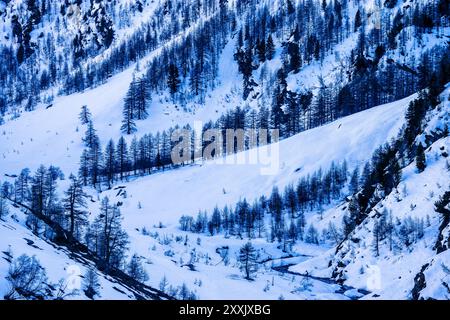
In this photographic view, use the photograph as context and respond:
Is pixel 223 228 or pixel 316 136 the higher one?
pixel 316 136

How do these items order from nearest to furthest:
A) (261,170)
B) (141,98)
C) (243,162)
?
(261,170) → (243,162) → (141,98)

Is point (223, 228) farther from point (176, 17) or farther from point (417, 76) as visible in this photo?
point (176, 17)

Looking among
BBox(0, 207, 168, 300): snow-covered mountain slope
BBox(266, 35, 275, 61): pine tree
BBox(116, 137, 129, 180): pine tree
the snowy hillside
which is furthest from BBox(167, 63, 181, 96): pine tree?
BBox(0, 207, 168, 300): snow-covered mountain slope

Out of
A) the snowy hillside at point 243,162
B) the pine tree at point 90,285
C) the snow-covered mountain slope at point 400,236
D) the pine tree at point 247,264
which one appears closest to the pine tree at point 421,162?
the snowy hillside at point 243,162

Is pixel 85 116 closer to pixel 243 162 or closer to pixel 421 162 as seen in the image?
pixel 243 162

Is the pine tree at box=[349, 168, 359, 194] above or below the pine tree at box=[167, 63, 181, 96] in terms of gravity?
below

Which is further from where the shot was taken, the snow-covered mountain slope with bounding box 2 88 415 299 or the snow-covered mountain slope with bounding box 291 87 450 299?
the snow-covered mountain slope with bounding box 2 88 415 299

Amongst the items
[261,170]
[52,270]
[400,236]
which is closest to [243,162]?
[261,170]

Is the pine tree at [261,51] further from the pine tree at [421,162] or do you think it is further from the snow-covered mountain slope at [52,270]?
the snow-covered mountain slope at [52,270]

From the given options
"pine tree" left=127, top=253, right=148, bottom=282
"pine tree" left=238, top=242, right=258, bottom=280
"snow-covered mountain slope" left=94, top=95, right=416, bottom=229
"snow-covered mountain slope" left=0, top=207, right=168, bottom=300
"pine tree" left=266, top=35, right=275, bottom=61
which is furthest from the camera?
"pine tree" left=266, top=35, right=275, bottom=61

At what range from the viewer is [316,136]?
86750mm

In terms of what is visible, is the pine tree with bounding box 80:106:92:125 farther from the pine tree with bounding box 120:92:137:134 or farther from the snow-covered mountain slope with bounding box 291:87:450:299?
the snow-covered mountain slope with bounding box 291:87:450:299
